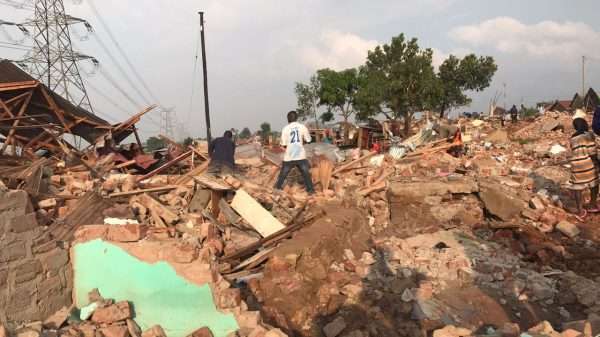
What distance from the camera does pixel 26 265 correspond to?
318 cm

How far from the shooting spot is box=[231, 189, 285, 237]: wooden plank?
203 inches

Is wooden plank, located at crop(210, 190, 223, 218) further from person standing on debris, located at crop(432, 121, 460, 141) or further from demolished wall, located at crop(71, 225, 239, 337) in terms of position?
person standing on debris, located at crop(432, 121, 460, 141)

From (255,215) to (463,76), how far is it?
83.8 feet

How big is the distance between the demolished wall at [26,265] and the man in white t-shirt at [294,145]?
4112mm

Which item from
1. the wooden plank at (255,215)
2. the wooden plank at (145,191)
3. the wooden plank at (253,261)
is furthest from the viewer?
the wooden plank at (145,191)

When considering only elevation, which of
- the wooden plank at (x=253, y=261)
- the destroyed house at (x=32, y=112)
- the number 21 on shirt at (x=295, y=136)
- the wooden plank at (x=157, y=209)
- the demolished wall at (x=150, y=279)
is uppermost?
the destroyed house at (x=32, y=112)

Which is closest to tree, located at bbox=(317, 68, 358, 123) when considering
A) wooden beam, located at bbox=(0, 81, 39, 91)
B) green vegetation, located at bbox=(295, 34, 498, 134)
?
green vegetation, located at bbox=(295, 34, 498, 134)

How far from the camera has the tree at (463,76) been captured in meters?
26.9

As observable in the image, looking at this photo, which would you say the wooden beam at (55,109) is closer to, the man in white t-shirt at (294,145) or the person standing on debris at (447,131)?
the man in white t-shirt at (294,145)

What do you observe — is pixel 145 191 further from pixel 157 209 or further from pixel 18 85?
pixel 18 85

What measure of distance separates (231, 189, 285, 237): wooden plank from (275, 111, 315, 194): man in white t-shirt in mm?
1787

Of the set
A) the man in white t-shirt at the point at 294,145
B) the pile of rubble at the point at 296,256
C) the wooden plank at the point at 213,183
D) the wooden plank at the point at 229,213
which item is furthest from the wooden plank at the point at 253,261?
the man in white t-shirt at the point at 294,145

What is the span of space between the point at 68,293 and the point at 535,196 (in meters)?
7.14

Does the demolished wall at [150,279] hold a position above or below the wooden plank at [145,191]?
below
